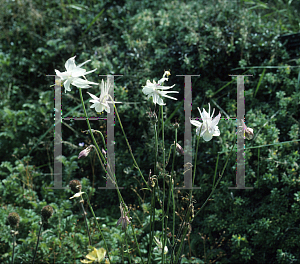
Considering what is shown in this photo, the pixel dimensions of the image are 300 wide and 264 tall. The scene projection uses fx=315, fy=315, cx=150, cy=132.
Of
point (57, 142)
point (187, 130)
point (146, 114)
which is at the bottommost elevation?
point (57, 142)

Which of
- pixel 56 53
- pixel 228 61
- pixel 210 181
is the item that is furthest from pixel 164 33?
pixel 210 181

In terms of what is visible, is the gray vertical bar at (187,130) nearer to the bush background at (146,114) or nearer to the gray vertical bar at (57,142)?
the bush background at (146,114)

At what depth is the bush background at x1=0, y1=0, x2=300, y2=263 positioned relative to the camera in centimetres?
207

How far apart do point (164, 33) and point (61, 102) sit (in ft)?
4.07

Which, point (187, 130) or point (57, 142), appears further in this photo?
point (57, 142)

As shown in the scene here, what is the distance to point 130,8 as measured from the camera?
365 cm

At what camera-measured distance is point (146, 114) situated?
270 centimetres

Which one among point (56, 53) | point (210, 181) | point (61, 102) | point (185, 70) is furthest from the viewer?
point (56, 53)

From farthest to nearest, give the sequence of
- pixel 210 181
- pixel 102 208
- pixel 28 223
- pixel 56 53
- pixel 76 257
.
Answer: pixel 56 53 → pixel 102 208 → pixel 210 181 → pixel 28 223 → pixel 76 257

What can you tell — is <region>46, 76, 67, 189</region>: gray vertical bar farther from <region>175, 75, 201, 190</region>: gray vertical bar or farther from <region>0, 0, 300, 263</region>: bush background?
<region>175, 75, 201, 190</region>: gray vertical bar

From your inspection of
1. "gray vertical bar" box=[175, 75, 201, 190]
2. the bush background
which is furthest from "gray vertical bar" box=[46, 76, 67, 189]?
"gray vertical bar" box=[175, 75, 201, 190]

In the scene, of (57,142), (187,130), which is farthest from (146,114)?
(57,142)

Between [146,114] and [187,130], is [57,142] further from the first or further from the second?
[187,130]

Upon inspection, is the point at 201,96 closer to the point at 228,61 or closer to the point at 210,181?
the point at 228,61
